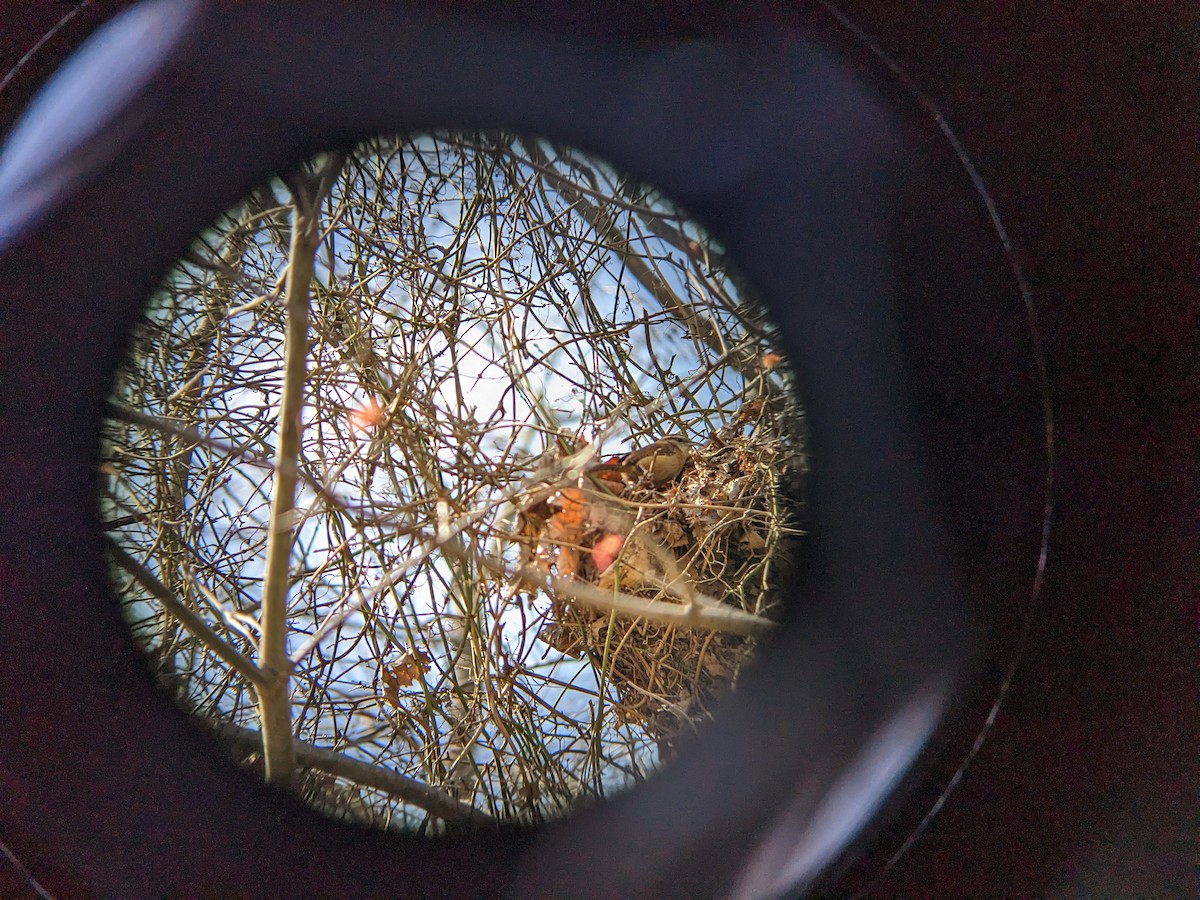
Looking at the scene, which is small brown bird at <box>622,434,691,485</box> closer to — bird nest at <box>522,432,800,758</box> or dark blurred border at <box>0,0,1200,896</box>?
bird nest at <box>522,432,800,758</box>

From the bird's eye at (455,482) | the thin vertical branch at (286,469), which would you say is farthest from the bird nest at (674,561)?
the thin vertical branch at (286,469)

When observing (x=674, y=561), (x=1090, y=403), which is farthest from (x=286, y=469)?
(x=1090, y=403)

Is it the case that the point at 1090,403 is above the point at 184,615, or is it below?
below

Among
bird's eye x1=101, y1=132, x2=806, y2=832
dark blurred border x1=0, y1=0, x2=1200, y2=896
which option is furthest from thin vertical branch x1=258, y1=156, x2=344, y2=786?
dark blurred border x1=0, y1=0, x2=1200, y2=896

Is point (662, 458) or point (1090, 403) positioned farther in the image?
point (662, 458)

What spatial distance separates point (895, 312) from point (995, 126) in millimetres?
90

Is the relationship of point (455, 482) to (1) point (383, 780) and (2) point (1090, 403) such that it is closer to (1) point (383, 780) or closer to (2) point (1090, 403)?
(1) point (383, 780)

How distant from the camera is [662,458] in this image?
18.0 inches

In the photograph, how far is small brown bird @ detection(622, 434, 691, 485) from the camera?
17.7 inches

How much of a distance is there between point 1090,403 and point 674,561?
0.67 ft

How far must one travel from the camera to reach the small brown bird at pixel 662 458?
45 cm

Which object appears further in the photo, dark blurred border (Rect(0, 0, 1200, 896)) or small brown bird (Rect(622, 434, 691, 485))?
small brown bird (Rect(622, 434, 691, 485))

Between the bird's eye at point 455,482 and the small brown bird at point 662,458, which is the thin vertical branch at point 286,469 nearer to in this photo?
the bird's eye at point 455,482

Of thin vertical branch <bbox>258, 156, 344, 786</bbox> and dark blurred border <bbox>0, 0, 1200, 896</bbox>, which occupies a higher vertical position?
thin vertical branch <bbox>258, 156, 344, 786</bbox>
